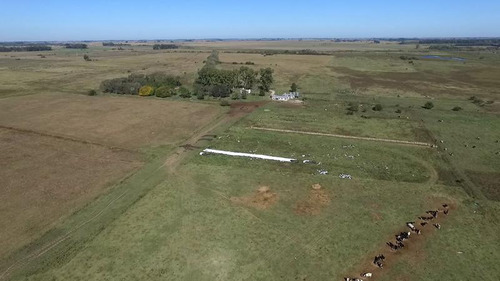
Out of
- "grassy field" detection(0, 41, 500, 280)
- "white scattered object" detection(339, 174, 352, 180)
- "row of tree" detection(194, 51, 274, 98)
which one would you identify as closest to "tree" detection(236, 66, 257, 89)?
"row of tree" detection(194, 51, 274, 98)

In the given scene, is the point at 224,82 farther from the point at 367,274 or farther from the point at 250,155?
the point at 367,274

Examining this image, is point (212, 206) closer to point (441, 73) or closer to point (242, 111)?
point (242, 111)

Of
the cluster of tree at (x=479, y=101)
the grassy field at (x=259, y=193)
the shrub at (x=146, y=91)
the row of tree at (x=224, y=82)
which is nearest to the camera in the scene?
the grassy field at (x=259, y=193)

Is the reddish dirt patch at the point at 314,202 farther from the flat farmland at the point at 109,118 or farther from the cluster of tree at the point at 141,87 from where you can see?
the cluster of tree at the point at 141,87

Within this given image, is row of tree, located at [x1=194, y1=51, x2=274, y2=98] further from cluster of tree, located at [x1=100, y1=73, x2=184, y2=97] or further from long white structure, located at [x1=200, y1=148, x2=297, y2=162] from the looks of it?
long white structure, located at [x1=200, y1=148, x2=297, y2=162]

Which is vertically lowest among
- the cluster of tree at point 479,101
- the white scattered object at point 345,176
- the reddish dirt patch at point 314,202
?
the reddish dirt patch at point 314,202

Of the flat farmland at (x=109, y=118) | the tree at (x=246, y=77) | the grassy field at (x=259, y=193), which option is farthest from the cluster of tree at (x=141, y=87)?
the tree at (x=246, y=77)

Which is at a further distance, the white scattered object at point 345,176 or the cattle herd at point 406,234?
the white scattered object at point 345,176

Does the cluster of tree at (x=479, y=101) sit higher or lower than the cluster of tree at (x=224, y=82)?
lower

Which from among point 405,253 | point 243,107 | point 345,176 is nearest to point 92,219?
point 405,253
